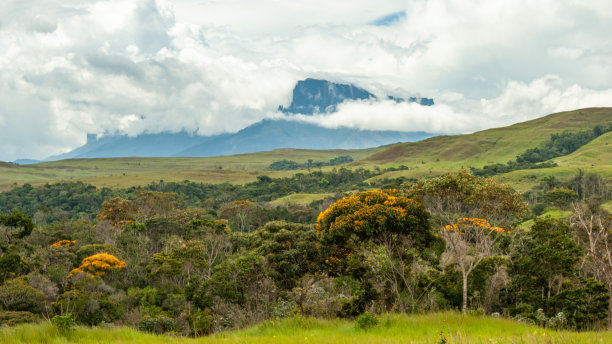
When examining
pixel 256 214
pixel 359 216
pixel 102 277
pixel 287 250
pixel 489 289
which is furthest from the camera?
pixel 256 214

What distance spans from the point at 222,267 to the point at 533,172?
12741cm

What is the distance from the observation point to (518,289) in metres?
22.7

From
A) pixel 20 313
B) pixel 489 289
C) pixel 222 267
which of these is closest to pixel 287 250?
pixel 222 267

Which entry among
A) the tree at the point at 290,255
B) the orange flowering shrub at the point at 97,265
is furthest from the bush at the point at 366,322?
the orange flowering shrub at the point at 97,265

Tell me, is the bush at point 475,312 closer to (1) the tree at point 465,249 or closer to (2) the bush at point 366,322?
(1) the tree at point 465,249

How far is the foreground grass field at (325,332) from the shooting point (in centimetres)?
702

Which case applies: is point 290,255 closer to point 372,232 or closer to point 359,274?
point 359,274

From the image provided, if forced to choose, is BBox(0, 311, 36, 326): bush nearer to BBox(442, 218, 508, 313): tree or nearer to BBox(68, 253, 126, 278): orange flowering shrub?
BBox(68, 253, 126, 278): orange flowering shrub

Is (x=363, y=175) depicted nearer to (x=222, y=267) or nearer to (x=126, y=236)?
(x=126, y=236)

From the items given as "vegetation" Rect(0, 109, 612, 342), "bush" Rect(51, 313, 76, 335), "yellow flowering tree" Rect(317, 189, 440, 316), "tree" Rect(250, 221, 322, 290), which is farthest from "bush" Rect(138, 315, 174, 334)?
"bush" Rect(51, 313, 76, 335)

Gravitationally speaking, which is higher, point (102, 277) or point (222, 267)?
point (222, 267)

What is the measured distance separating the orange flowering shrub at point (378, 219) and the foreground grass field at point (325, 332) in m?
14.0

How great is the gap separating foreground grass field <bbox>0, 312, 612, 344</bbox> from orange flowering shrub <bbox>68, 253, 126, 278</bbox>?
29770 millimetres

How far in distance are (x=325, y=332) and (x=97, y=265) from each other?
3211 centimetres
